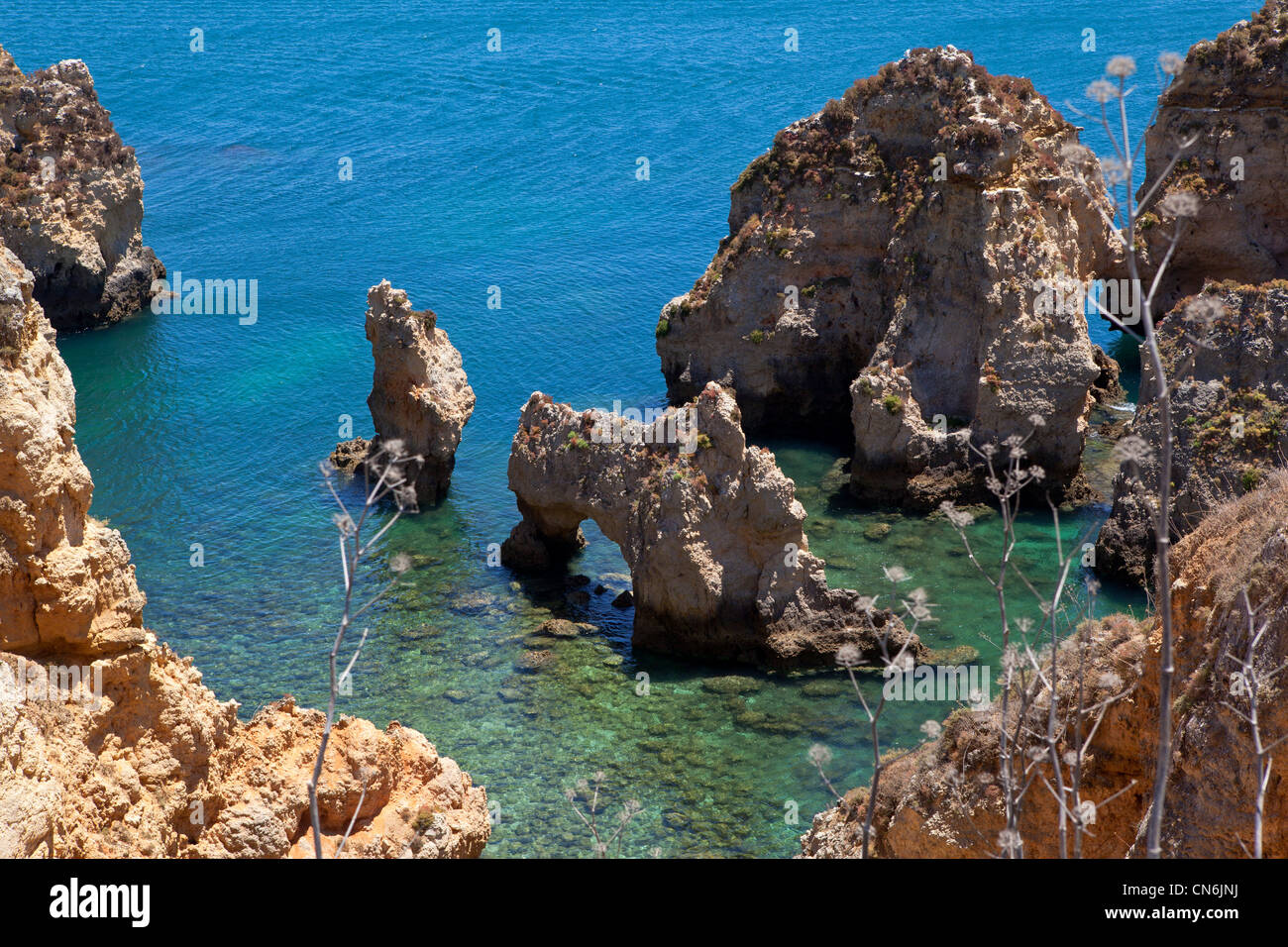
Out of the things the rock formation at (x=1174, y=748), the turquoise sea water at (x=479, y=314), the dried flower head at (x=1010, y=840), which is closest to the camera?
the dried flower head at (x=1010, y=840)

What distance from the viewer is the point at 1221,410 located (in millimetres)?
43969

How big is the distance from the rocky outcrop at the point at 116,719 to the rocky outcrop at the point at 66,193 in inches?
2160

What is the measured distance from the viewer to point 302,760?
2427cm

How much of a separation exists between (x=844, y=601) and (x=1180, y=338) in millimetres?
13585

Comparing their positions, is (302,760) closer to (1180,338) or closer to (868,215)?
(1180,338)

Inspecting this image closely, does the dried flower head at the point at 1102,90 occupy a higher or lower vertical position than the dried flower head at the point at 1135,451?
higher

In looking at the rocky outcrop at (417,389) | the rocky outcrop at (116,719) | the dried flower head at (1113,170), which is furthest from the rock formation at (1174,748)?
the rocky outcrop at (417,389)

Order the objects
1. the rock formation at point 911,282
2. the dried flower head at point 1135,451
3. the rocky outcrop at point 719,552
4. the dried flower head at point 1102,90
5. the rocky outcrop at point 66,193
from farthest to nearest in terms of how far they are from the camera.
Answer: the rocky outcrop at point 66,193, the rock formation at point 911,282, the rocky outcrop at point 719,552, the dried flower head at point 1102,90, the dried flower head at point 1135,451

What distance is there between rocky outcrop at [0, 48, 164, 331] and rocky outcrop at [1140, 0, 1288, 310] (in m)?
50.7

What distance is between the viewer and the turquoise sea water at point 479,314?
134 feet

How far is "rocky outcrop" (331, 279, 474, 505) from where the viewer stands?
53969mm

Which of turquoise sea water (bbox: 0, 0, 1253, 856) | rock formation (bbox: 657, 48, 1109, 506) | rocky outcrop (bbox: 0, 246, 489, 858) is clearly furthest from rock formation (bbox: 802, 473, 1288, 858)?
rock formation (bbox: 657, 48, 1109, 506)

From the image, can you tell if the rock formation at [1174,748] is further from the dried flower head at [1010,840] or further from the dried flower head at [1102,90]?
the dried flower head at [1102,90]

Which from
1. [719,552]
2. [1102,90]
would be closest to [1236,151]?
[719,552]
